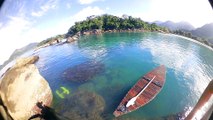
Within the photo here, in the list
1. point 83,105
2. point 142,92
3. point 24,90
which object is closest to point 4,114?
point 24,90

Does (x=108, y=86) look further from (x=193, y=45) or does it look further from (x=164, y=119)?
(x=193, y=45)

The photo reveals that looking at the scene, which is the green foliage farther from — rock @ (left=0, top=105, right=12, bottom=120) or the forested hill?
rock @ (left=0, top=105, right=12, bottom=120)

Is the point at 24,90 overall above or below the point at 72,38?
below

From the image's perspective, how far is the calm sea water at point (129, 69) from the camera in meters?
3.08

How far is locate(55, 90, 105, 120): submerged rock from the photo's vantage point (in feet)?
10.0

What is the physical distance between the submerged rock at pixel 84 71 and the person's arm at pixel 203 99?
0.99 meters

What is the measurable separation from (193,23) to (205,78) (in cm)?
57

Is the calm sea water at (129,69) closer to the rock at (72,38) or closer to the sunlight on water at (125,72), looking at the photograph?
the sunlight on water at (125,72)

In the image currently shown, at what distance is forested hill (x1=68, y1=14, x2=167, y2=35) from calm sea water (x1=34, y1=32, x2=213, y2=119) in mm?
81

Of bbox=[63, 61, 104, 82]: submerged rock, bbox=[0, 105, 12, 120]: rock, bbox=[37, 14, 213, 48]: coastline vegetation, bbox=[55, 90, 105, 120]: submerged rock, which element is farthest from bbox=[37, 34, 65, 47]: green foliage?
bbox=[0, 105, 12, 120]: rock

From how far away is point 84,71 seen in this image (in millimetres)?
3195

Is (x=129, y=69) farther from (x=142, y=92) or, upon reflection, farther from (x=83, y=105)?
(x=83, y=105)

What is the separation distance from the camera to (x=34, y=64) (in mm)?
3264

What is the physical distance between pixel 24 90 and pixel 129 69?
41.4 inches
